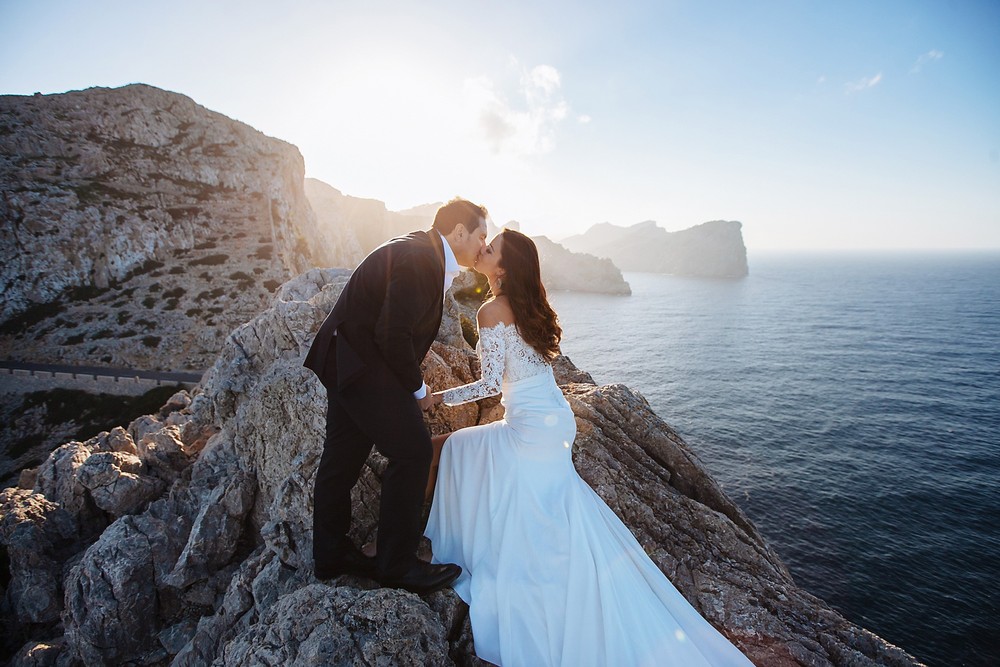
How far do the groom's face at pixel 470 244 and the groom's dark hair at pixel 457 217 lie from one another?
0.14ft

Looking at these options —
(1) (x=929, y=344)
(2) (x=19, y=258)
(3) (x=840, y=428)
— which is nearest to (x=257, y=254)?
(2) (x=19, y=258)

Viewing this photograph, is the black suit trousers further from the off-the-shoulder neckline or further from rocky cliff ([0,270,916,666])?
the off-the-shoulder neckline

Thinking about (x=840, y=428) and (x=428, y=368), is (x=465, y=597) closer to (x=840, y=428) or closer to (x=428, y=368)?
(x=428, y=368)

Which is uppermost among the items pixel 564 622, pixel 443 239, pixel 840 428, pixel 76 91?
pixel 76 91

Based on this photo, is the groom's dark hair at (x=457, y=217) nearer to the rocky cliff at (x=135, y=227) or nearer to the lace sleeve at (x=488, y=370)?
the lace sleeve at (x=488, y=370)

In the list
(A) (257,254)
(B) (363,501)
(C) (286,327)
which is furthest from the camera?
(A) (257,254)

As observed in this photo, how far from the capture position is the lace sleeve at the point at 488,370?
14.8 feet

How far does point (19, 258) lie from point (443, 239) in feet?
189

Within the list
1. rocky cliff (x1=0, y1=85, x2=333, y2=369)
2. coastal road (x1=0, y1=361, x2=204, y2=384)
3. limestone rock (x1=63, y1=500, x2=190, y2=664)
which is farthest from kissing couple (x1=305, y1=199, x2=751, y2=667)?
rocky cliff (x1=0, y1=85, x2=333, y2=369)

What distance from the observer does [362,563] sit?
430 centimetres

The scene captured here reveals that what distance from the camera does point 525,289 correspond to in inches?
178

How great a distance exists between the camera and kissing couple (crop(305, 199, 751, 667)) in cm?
367

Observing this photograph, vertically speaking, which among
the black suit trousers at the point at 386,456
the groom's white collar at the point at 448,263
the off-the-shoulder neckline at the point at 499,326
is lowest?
the black suit trousers at the point at 386,456

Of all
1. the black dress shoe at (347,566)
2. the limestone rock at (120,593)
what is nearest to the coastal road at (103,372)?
the limestone rock at (120,593)
